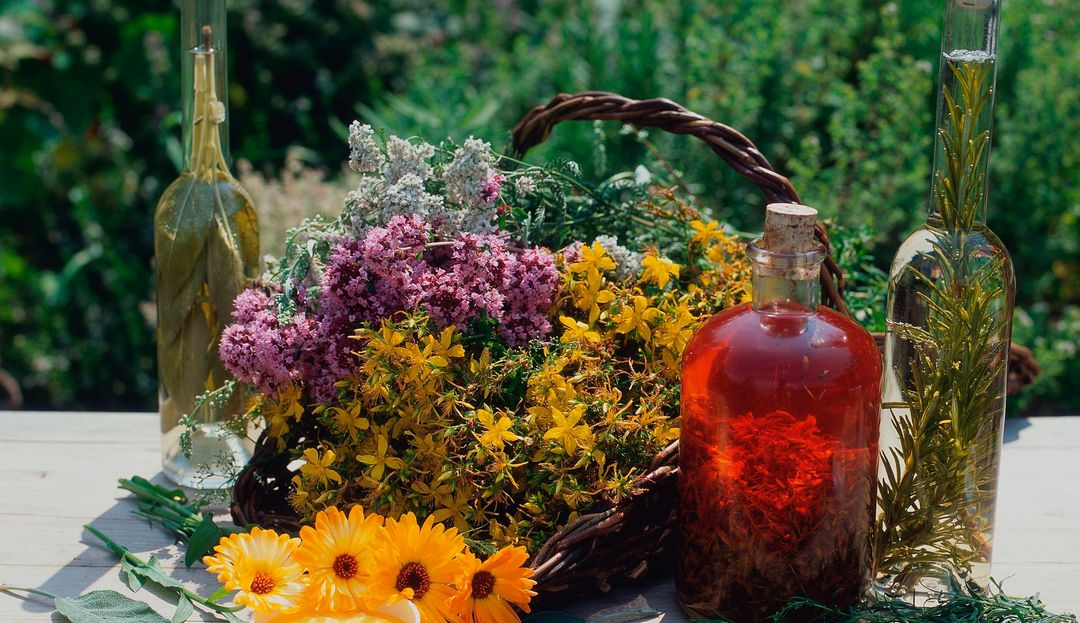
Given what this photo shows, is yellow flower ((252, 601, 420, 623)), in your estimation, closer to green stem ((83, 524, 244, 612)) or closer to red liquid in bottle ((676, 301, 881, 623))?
green stem ((83, 524, 244, 612))

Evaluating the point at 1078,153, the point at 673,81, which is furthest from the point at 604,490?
the point at 1078,153

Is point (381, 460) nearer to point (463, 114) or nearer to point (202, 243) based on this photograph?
point (202, 243)

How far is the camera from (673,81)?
2.77 m

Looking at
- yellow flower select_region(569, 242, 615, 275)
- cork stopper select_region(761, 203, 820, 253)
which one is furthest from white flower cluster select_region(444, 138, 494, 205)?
cork stopper select_region(761, 203, 820, 253)

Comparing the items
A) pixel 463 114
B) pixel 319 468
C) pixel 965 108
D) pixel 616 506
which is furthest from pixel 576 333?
pixel 463 114

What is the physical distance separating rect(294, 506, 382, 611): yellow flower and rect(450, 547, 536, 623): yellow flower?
3.2 inches

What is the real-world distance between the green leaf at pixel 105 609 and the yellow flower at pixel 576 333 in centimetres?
44

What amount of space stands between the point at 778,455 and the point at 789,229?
184 millimetres

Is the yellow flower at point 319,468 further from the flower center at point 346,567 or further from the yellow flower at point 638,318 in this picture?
the yellow flower at point 638,318

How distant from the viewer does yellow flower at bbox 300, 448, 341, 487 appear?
101cm

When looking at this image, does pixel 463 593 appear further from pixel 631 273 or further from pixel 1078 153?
pixel 1078 153

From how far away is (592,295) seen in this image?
3.59ft

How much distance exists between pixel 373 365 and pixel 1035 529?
75 centimetres

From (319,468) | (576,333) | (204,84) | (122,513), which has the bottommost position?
(122,513)
